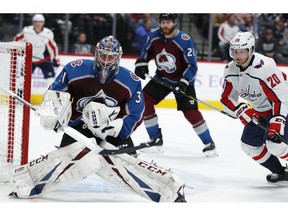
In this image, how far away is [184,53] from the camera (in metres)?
5.24

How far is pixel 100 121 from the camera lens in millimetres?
3496

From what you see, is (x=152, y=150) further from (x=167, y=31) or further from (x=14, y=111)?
(x=14, y=111)

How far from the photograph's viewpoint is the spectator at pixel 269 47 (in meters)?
8.30

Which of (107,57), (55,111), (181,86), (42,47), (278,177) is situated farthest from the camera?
(42,47)

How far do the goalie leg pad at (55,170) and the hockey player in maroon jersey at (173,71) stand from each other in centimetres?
180

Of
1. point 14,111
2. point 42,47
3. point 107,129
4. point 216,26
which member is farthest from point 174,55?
point 216,26

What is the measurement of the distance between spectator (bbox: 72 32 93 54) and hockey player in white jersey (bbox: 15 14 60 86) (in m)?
0.56

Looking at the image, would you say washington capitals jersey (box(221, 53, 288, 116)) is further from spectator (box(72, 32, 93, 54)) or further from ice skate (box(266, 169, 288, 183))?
spectator (box(72, 32, 93, 54))

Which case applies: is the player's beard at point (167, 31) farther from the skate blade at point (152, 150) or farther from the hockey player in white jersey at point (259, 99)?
the hockey player in white jersey at point (259, 99)

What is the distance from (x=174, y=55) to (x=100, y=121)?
1895 millimetres

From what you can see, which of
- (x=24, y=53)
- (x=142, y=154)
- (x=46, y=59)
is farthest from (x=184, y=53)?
(x=46, y=59)

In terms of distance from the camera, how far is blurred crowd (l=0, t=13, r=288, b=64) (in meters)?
8.48

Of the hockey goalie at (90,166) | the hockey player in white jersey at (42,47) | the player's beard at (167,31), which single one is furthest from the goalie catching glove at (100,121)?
the hockey player in white jersey at (42,47)

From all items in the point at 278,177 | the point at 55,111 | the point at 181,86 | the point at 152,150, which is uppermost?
the point at 55,111
